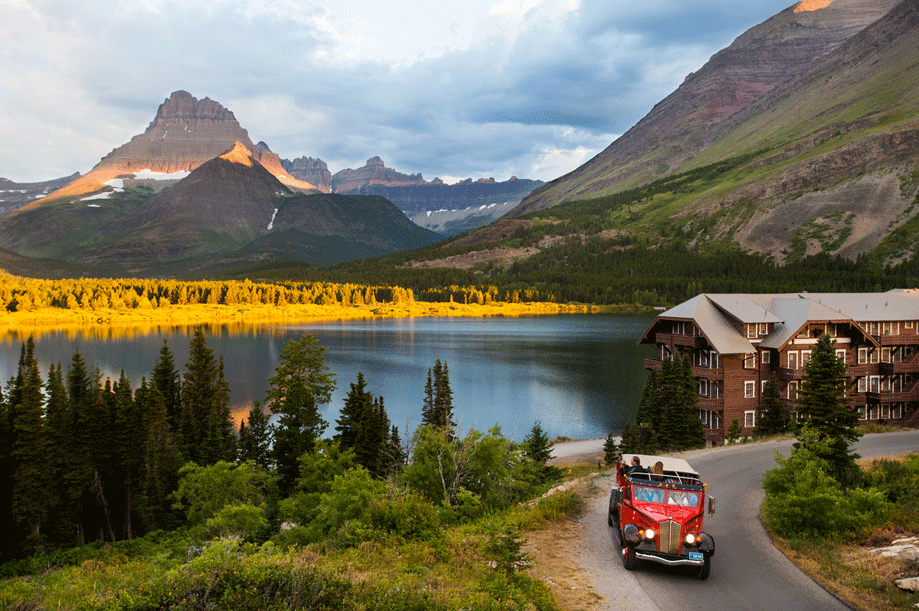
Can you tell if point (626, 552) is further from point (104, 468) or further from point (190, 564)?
point (104, 468)

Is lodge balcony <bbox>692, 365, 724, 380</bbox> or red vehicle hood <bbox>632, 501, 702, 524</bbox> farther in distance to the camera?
lodge balcony <bbox>692, 365, 724, 380</bbox>

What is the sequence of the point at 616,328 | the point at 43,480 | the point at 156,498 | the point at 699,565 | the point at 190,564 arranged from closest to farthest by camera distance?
the point at 190,564
the point at 699,565
the point at 43,480
the point at 156,498
the point at 616,328

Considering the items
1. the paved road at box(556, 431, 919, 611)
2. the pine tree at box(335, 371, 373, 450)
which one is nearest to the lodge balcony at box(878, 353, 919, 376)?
the paved road at box(556, 431, 919, 611)

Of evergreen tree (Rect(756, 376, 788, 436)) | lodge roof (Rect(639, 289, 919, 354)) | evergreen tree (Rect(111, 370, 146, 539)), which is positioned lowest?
evergreen tree (Rect(111, 370, 146, 539))

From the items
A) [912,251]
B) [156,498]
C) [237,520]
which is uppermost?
[912,251]

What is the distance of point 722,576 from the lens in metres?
14.6

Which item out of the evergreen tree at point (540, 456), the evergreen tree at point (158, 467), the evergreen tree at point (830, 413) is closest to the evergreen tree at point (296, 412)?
the evergreen tree at point (158, 467)

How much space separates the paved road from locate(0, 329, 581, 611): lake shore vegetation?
6.32 feet

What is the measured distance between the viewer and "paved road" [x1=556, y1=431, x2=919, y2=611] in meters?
13.2

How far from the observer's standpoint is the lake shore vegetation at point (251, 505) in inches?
412

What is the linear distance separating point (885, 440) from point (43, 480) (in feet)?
170

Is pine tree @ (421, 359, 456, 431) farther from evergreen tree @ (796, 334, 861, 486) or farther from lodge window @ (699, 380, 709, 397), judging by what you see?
evergreen tree @ (796, 334, 861, 486)

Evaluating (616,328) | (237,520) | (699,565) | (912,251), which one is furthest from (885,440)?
(912,251)

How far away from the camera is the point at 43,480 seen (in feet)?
122
